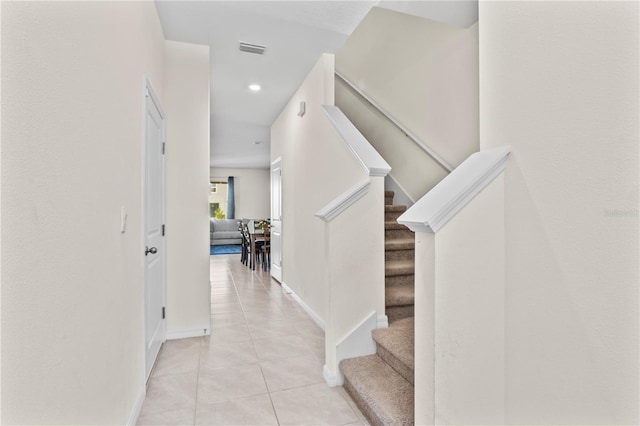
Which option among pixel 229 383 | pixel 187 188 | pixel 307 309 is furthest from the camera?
pixel 307 309

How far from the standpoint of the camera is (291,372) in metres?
2.28

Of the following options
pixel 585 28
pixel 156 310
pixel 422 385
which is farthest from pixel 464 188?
pixel 156 310

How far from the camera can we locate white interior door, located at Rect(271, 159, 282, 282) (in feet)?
16.3

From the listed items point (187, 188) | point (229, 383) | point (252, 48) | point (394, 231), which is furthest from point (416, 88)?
point (229, 383)

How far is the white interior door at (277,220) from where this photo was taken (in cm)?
496

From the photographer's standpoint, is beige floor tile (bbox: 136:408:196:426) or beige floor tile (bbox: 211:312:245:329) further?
beige floor tile (bbox: 211:312:245:329)

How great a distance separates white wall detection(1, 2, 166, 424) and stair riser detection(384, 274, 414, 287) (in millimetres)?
1730

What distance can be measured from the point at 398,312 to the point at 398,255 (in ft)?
1.78

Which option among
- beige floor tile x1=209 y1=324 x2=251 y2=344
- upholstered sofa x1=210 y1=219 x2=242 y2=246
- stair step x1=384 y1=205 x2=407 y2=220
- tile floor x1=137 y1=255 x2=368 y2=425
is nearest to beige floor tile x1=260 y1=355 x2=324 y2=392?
tile floor x1=137 y1=255 x2=368 y2=425

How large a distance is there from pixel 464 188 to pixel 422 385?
2.55 ft

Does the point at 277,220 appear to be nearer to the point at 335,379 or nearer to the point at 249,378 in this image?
the point at 249,378

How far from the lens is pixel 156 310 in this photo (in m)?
2.57

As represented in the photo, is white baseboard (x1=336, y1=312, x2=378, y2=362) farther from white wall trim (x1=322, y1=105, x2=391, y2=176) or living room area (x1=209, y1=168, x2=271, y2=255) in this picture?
living room area (x1=209, y1=168, x2=271, y2=255)

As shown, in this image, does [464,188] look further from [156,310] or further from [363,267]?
[156,310]
